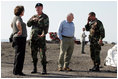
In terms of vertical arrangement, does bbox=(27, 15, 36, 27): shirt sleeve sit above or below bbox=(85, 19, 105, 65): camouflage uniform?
above

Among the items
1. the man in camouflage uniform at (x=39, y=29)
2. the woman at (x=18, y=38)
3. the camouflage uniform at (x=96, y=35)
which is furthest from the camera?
the camouflage uniform at (x=96, y=35)

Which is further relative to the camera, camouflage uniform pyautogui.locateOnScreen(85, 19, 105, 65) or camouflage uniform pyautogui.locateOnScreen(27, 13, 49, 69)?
camouflage uniform pyautogui.locateOnScreen(85, 19, 105, 65)

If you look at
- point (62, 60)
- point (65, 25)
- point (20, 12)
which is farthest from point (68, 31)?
point (20, 12)

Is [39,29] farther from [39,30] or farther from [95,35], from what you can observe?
[95,35]

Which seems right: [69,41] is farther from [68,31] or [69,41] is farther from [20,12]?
[20,12]

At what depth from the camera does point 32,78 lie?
6340 millimetres

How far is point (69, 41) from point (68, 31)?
30cm

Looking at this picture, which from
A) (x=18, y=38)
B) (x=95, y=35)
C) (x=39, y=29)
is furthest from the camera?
(x=95, y=35)

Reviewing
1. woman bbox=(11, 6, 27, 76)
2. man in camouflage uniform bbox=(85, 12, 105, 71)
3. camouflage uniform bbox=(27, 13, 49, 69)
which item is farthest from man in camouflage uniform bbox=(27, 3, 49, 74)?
man in camouflage uniform bbox=(85, 12, 105, 71)

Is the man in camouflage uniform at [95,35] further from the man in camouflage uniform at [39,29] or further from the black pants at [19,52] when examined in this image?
the black pants at [19,52]

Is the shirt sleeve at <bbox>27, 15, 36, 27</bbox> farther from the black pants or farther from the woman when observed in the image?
the black pants

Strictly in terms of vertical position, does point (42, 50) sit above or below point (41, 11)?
below

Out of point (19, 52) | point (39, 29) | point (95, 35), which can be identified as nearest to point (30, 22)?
point (39, 29)

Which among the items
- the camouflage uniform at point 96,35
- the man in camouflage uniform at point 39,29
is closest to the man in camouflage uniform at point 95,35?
the camouflage uniform at point 96,35
